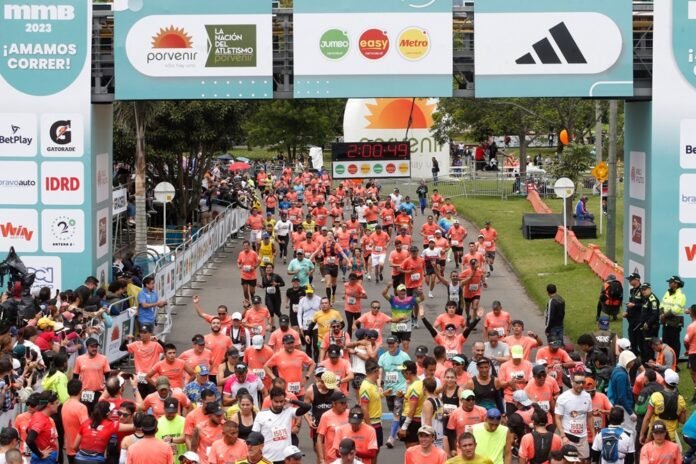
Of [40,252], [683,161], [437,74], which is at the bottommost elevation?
[40,252]

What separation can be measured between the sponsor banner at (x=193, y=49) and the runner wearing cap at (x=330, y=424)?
9.42 m

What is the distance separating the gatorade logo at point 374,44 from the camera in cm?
2189

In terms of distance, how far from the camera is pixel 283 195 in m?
47.0

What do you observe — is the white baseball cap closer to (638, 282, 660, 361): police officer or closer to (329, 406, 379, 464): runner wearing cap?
(329, 406, 379, 464): runner wearing cap

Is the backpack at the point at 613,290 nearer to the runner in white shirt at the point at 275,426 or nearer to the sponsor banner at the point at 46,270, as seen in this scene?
the sponsor banner at the point at 46,270

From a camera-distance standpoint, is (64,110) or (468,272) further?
(468,272)

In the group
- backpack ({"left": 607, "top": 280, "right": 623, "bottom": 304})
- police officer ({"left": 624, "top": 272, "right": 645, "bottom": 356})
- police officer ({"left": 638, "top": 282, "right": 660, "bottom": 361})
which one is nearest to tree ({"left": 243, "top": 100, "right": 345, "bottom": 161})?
backpack ({"left": 607, "top": 280, "right": 623, "bottom": 304})

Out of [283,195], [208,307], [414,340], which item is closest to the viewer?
[414,340]

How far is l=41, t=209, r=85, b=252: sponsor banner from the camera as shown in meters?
22.5

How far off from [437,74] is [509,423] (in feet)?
31.6

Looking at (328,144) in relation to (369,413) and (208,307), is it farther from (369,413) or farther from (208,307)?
(369,413)

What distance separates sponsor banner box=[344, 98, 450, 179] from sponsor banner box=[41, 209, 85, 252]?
39.0 metres

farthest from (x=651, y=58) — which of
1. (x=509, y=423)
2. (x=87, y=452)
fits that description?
(x=87, y=452)

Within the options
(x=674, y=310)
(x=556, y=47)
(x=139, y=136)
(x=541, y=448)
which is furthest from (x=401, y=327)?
(x=139, y=136)
